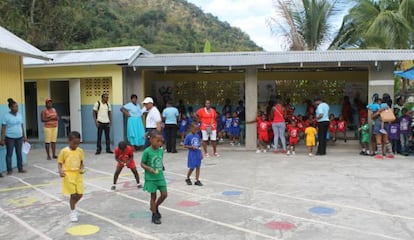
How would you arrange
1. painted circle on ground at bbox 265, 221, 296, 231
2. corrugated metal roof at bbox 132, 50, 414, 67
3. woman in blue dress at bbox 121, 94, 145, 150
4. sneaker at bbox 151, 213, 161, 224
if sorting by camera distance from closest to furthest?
1. painted circle on ground at bbox 265, 221, 296, 231
2. sneaker at bbox 151, 213, 161, 224
3. corrugated metal roof at bbox 132, 50, 414, 67
4. woman in blue dress at bbox 121, 94, 145, 150

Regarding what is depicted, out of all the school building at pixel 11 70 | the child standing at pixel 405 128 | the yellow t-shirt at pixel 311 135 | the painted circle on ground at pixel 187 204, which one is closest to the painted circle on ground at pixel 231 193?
the painted circle on ground at pixel 187 204

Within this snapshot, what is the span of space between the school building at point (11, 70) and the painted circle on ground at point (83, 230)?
4698 mm

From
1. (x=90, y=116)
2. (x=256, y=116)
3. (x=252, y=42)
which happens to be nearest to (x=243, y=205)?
(x=256, y=116)

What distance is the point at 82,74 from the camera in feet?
44.0

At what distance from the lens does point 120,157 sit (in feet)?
24.7

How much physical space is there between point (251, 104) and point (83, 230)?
7871 millimetres

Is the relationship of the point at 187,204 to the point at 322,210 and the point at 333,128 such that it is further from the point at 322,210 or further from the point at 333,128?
the point at 333,128

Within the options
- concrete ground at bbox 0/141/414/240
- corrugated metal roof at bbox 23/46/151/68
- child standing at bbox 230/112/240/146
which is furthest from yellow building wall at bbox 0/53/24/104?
child standing at bbox 230/112/240/146

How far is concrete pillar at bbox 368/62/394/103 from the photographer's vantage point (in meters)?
11.8

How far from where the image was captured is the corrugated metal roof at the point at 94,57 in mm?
12594

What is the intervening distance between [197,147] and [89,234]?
9.48 feet

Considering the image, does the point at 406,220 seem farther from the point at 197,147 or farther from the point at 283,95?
the point at 283,95

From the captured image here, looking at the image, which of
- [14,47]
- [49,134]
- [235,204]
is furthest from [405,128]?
[14,47]

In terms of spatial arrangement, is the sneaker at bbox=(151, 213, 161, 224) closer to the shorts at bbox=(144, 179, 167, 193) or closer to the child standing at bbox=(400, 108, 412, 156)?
the shorts at bbox=(144, 179, 167, 193)
